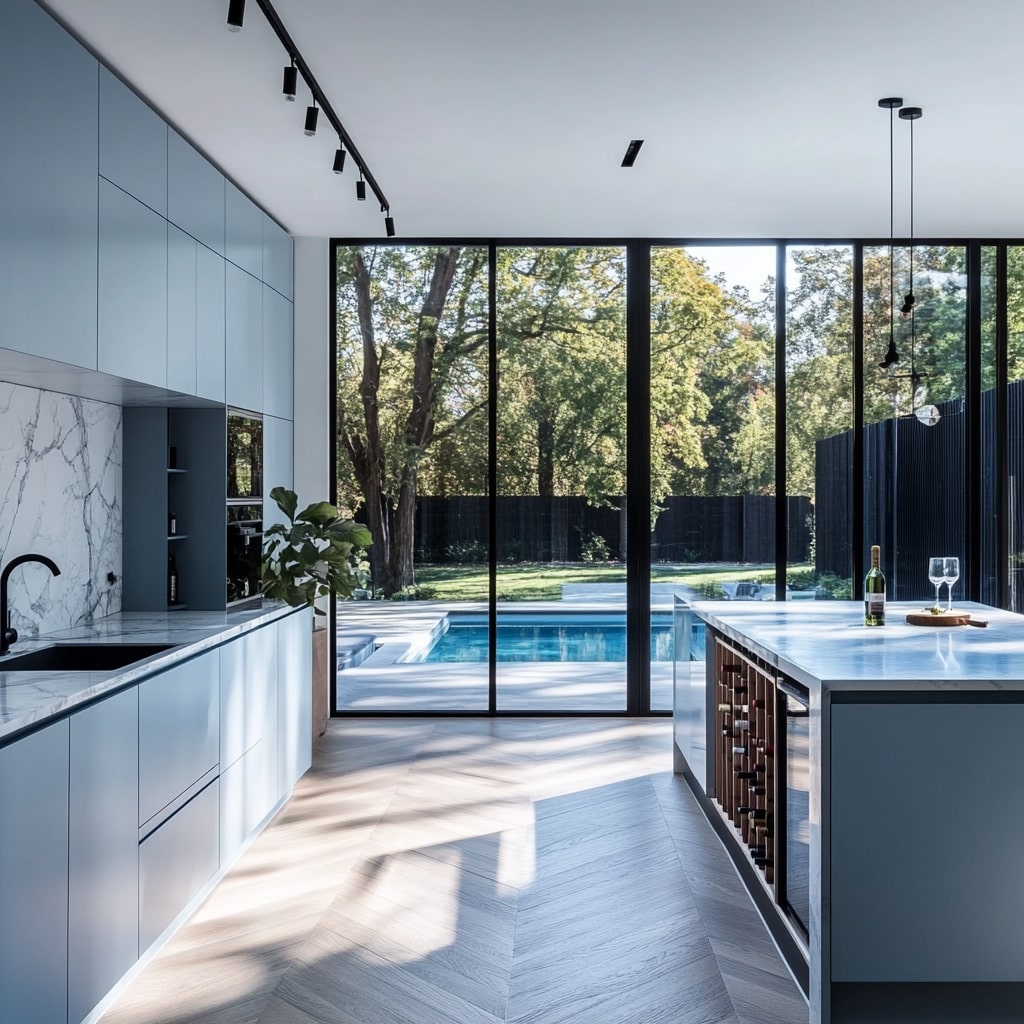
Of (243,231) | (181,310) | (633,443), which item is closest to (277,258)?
(243,231)

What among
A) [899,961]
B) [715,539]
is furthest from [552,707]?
[899,961]

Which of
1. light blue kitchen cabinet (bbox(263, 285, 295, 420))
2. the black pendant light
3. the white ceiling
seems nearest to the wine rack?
the black pendant light

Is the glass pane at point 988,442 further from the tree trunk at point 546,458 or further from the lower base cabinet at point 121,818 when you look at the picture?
the lower base cabinet at point 121,818

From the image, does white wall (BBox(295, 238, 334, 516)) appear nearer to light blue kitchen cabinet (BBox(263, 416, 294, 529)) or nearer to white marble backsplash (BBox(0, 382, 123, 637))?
light blue kitchen cabinet (BBox(263, 416, 294, 529))

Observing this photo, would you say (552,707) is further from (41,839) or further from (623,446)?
(41,839)

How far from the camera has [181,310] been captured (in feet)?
12.7

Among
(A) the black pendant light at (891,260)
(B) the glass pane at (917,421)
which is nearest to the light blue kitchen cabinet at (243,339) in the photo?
(A) the black pendant light at (891,260)

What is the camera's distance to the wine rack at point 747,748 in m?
3.11

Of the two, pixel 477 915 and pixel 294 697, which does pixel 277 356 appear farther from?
pixel 477 915

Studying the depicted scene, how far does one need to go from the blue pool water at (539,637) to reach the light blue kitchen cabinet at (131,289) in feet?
9.63

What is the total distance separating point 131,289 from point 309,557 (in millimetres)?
1823

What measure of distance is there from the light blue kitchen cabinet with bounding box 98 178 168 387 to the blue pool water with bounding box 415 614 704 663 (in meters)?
2.94

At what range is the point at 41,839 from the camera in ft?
7.49

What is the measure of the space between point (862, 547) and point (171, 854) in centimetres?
441
